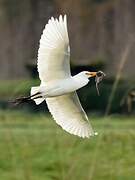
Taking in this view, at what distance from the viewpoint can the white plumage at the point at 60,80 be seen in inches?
Result: 134

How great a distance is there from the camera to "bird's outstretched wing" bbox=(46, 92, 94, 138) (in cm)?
373

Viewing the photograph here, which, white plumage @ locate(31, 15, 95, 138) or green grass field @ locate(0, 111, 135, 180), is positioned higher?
white plumage @ locate(31, 15, 95, 138)

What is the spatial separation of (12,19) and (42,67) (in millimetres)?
18808

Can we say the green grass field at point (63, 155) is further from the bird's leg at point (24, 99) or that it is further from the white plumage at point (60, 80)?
the bird's leg at point (24, 99)

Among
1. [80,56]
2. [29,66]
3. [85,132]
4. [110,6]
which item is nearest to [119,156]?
[85,132]

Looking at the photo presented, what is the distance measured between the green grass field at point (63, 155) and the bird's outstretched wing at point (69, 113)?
339mm

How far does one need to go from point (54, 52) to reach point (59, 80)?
7.2 inches

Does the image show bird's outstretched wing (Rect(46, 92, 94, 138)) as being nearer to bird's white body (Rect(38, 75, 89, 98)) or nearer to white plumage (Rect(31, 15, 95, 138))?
white plumage (Rect(31, 15, 95, 138))

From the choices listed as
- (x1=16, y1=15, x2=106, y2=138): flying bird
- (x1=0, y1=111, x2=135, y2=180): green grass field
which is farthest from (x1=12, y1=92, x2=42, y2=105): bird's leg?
(x1=0, y1=111, x2=135, y2=180): green grass field

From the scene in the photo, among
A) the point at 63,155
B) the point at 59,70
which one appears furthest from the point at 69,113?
the point at 63,155

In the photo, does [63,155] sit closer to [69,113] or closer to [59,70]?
[69,113]

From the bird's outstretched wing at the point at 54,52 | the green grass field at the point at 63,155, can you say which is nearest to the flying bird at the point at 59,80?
the bird's outstretched wing at the point at 54,52

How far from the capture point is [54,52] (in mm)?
3627

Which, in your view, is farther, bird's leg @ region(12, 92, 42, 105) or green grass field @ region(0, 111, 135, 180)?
green grass field @ region(0, 111, 135, 180)
